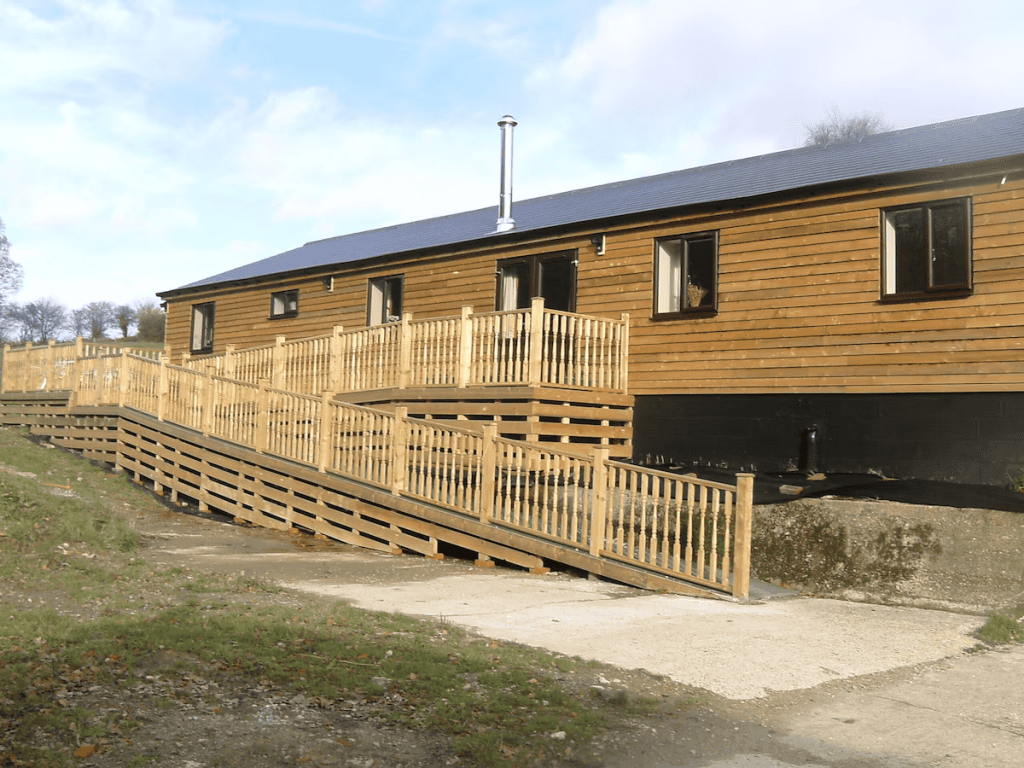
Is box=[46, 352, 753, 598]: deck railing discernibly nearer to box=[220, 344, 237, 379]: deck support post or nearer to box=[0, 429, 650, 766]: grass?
box=[220, 344, 237, 379]: deck support post

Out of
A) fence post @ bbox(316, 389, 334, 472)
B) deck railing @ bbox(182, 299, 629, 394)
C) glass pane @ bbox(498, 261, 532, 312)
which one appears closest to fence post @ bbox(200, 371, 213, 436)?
deck railing @ bbox(182, 299, 629, 394)

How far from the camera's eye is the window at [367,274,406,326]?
67.2 feet

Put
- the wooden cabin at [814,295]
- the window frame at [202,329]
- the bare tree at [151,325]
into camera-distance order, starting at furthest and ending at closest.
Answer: the bare tree at [151,325] → the window frame at [202,329] → the wooden cabin at [814,295]

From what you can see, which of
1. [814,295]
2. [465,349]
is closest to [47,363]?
[465,349]

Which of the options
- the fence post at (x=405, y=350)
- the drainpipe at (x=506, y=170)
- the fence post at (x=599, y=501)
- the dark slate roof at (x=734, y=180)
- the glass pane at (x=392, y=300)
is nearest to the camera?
the fence post at (x=599, y=501)

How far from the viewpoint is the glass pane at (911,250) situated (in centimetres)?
1257

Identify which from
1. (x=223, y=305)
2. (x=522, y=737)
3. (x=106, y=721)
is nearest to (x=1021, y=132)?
(x=522, y=737)

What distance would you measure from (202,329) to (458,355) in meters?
13.2

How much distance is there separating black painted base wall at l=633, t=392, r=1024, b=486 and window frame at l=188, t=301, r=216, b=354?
1451cm

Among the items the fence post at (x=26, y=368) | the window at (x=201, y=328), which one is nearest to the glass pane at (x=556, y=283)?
the window at (x=201, y=328)

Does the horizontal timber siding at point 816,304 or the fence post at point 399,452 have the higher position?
the horizontal timber siding at point 816,304

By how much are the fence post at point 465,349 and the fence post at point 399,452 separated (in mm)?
2467

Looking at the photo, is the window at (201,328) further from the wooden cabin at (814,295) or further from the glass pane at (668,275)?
the glass pane at (668,275)

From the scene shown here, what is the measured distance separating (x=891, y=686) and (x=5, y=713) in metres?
5.60
